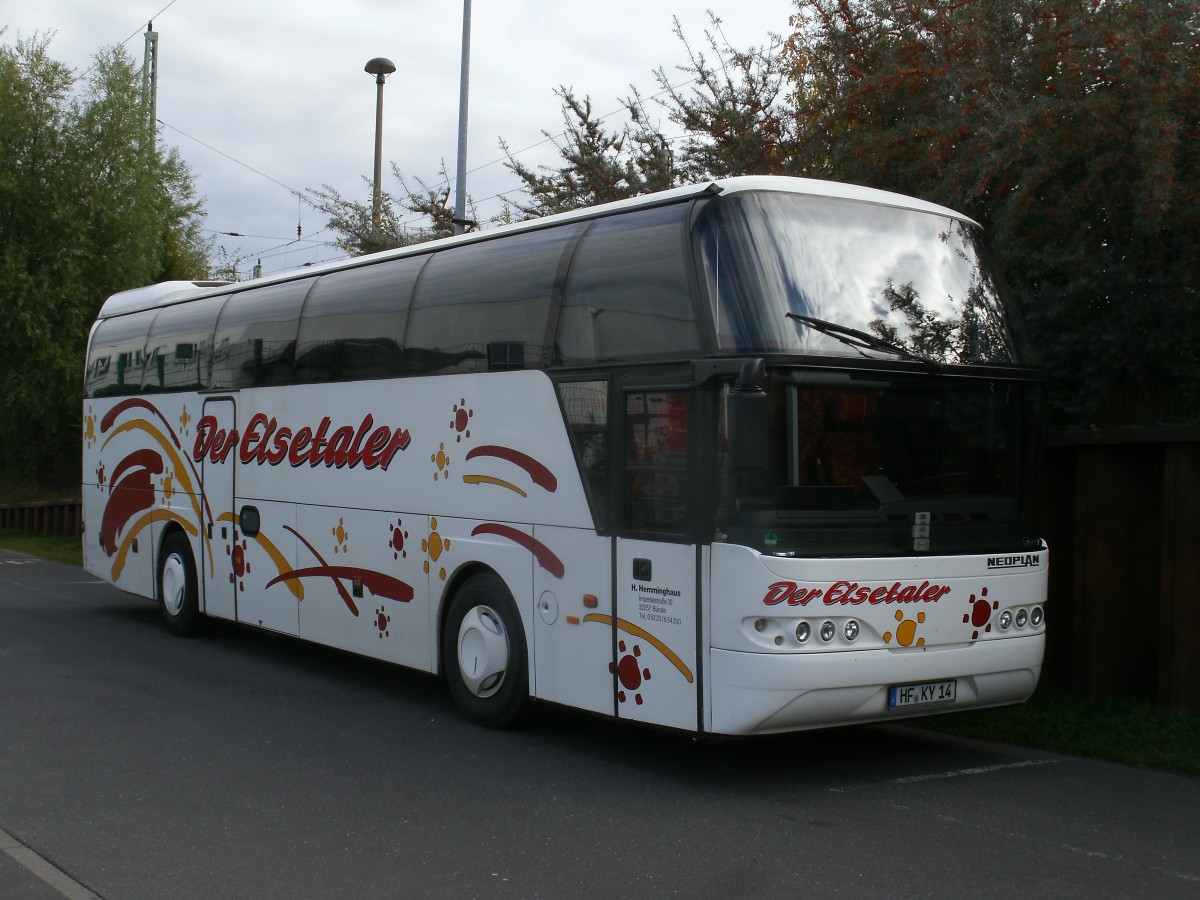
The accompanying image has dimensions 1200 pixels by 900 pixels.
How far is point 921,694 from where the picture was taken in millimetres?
7570

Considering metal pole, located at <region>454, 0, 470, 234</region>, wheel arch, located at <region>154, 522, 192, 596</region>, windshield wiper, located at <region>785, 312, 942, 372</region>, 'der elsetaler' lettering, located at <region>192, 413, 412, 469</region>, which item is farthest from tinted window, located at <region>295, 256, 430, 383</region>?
metal pole, located at <region>454, 0, 470, 234</region>

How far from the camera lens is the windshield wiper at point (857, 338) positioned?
7414 millimetres

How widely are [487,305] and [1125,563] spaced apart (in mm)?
5018

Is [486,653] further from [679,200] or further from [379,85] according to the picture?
[379,85]

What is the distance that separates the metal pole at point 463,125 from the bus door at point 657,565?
462 inches

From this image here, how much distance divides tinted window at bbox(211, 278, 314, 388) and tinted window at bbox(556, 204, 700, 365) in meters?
4.24

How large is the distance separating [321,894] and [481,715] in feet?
12.4

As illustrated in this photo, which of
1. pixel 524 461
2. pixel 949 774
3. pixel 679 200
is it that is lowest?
pixel 949 774

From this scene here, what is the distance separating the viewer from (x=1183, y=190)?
9094mm

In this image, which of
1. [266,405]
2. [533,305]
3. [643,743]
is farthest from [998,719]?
[266,405]

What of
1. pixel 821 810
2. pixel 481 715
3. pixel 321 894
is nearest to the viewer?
pixel 321 894

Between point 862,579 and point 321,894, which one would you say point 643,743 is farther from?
point 321,894

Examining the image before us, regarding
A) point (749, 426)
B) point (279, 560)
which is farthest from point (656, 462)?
point (279, 560)

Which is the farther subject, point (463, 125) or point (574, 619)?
point (463, 125)
